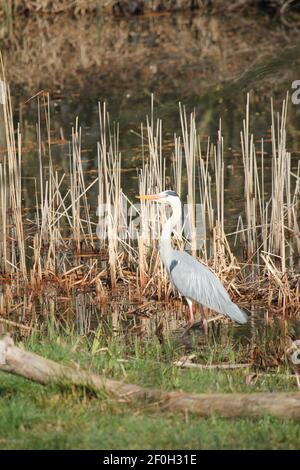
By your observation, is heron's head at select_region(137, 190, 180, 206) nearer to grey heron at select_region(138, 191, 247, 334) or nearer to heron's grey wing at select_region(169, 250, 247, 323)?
grey heron at select_region(138, 191, 247, 334)

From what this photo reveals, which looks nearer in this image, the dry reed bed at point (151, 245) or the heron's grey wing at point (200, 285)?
the heron's grey wing at point (200, 285)

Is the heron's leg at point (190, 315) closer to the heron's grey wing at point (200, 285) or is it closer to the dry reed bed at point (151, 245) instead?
the heron's grey wing at point (200, 285)

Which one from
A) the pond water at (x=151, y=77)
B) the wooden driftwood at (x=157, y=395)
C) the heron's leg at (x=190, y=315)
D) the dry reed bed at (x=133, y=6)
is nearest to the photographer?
the wooden driftwood at (x=157, y=395)

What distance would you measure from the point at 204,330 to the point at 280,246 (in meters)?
1.25

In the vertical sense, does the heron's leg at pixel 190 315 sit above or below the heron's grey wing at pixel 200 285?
below

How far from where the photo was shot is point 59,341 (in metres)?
6.54

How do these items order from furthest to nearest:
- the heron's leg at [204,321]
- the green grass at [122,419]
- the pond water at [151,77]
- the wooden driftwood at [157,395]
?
1. the pond water at [151,77]
2. the heron's leg at [204,321]
3. the wooden driftwood at [157,395]
4. the green grass at [122,419]

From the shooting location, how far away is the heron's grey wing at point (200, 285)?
319 inches

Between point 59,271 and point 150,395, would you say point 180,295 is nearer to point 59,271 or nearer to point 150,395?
point 59,271

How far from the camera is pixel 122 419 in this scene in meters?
5.23

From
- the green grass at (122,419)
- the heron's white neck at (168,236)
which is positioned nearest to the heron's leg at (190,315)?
the heron's white neck at (168,236)

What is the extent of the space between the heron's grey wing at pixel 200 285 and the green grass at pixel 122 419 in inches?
68.3

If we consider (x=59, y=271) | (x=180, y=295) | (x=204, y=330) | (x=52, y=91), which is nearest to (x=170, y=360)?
(x=204, y=330)

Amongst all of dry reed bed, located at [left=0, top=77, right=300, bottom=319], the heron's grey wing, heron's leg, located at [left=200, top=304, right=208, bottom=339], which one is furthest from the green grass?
dry reed bed, located at [left=0, top=77, right=300, bottom=319]
